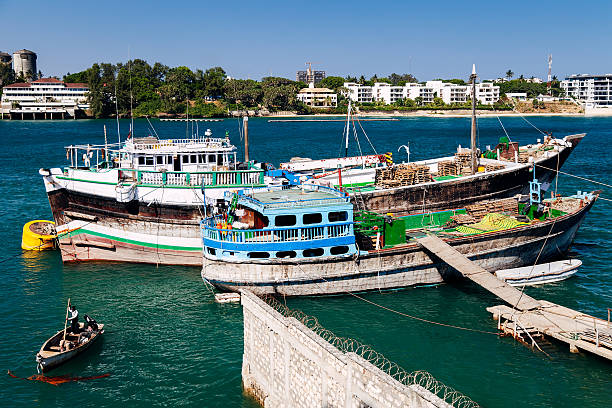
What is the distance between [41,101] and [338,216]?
180704 mm

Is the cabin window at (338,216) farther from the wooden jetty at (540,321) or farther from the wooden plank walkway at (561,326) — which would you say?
the wooden plank walkway at (561,326)

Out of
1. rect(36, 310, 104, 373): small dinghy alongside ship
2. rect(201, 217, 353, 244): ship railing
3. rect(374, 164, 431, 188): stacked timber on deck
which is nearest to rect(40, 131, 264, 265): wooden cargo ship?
rect(201, 217, 353, 244): ship railing

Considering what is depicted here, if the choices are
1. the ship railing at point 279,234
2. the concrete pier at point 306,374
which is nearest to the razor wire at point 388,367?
the concrete pier at point 306,374

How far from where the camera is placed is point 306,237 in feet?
95.5

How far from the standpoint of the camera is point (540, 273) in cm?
3150

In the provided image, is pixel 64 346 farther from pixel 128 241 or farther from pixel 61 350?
pixel 128 241

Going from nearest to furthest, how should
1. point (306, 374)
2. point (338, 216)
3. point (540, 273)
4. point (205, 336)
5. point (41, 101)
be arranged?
point (306, 374) → point (205, 336) → point (338, 216) → point (540, 273) → point (41, 101)

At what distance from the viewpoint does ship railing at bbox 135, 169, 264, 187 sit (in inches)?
1431

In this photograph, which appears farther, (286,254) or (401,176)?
(401,176)

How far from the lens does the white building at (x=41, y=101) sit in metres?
182

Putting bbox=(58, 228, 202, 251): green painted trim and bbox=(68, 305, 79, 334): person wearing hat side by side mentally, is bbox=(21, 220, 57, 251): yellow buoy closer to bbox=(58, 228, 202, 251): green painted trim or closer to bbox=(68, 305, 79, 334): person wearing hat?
bbox=(58, 228, 202, 251): green painted trim

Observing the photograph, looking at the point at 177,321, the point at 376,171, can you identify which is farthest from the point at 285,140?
the point at 177,321

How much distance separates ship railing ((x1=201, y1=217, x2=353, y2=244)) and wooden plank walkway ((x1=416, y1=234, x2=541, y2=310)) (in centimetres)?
453

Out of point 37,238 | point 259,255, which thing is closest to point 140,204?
point 37,238
